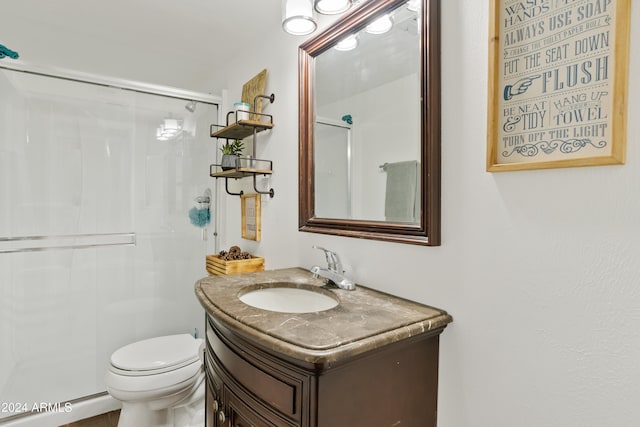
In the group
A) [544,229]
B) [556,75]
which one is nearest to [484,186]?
[544,229]

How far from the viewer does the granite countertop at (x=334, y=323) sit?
73 cm

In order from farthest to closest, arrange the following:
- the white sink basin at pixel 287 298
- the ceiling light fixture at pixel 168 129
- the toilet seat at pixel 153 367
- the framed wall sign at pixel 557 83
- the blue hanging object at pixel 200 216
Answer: the blue hanging object at pixel 200 216 → the ceiling light fixture at pixel 168 129 → the toilet seat at pixel 153 367 → the white sink basin at pixel 287 298 → the framed wall sign at pixel 557 83

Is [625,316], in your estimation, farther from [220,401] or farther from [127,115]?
[127,115]

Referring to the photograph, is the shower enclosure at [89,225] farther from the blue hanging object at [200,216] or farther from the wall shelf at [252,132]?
the wall shelf at [252,132]

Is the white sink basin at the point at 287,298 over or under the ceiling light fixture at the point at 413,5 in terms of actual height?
under

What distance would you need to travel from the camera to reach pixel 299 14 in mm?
1268

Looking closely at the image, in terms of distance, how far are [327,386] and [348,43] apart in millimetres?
1208

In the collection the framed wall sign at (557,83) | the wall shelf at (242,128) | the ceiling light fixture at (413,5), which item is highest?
the ceiling light fixture at (413,5)

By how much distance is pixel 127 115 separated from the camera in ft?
6.94

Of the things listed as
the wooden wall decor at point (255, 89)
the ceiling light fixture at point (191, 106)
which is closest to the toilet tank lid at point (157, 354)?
the wooden wall decor at point (255, 89)

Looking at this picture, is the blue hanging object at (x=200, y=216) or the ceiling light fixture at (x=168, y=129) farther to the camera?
the blue hanging object at (x=200, y=216)

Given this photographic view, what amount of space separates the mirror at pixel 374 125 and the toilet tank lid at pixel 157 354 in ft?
3.26

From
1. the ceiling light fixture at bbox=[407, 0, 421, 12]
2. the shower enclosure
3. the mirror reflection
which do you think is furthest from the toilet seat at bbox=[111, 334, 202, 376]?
the ceiling light fixture at bbox=[407, 0, 421, 12]

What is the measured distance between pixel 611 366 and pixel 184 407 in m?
1.99
